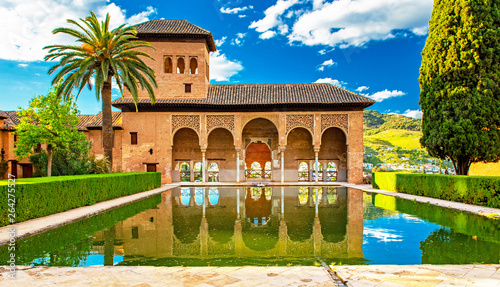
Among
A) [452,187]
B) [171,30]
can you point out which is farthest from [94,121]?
[452,187]

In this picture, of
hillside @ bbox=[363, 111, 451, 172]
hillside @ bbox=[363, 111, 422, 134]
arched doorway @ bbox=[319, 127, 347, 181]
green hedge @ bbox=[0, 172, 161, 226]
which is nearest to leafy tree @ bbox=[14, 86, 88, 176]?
green hedge @ bbox=[0, 172, 161, 226]

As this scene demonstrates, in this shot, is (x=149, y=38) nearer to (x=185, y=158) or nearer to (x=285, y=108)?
(x=185, y=158)

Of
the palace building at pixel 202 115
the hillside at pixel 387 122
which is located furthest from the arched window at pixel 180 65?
the hillside at pixel 387 122

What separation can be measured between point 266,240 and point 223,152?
18.3 m

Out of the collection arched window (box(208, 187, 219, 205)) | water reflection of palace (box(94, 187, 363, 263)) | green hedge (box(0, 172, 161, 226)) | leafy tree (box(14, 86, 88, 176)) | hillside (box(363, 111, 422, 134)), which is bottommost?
arched window (box(208, 187, 219, 205))

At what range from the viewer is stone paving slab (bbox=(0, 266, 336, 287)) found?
3588mm

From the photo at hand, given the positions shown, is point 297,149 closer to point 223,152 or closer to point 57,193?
point 223,152

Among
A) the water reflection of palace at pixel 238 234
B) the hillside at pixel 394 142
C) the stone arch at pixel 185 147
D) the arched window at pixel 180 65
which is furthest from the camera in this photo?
the hillside at pixel 394 142

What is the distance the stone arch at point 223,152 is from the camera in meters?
23.9

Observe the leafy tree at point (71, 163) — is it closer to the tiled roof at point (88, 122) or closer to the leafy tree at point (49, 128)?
the leafy tree at point (49, 128)

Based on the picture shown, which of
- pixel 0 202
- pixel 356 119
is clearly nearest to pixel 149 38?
pixel 356 119

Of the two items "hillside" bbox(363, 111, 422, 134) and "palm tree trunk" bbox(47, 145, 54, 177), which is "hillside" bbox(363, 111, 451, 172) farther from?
"palm tree trunk" bbox(47, 145, 54, 177)

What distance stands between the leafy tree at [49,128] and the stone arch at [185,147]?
7063mm

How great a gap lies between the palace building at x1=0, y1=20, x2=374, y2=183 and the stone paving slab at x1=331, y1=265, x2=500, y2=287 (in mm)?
17520
